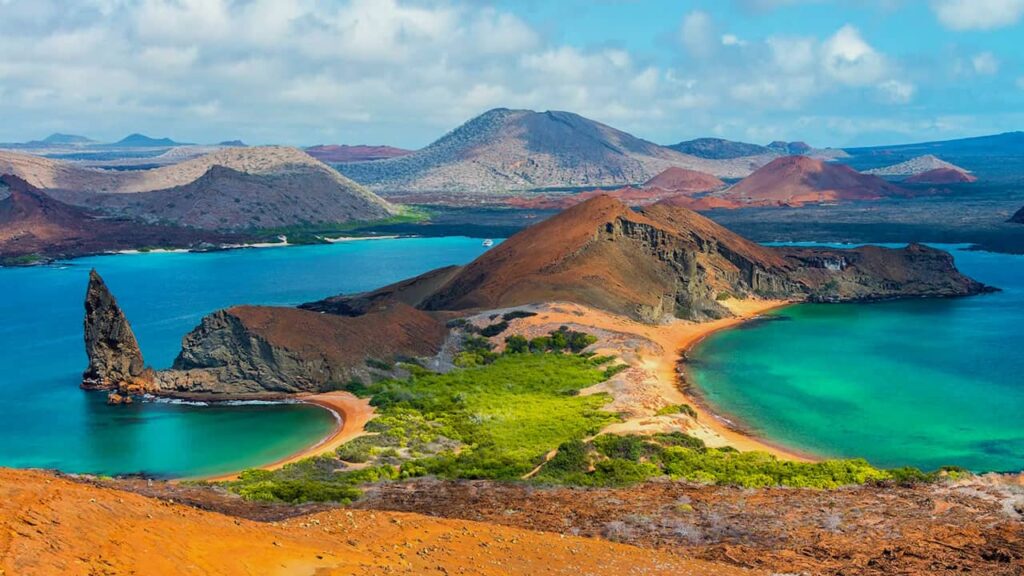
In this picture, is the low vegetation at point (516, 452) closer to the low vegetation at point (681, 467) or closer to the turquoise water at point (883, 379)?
the low vegetation at point (681, 467)

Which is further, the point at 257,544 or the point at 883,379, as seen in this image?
the point at 883,379

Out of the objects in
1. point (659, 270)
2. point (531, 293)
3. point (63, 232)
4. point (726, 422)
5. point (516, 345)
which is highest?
point (63, 232)

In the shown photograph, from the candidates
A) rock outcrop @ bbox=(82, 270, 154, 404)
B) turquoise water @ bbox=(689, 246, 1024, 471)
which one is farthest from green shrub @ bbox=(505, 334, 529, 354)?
rock outcrop @ bbox=(82, 270, 154, 404)

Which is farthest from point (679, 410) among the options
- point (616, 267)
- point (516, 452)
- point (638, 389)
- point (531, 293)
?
point (616, 267)

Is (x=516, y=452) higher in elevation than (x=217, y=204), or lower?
lower

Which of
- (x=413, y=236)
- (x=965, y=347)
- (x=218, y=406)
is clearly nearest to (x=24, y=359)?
(x=218, y=406)

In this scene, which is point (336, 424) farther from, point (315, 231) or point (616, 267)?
point (315, 231)
